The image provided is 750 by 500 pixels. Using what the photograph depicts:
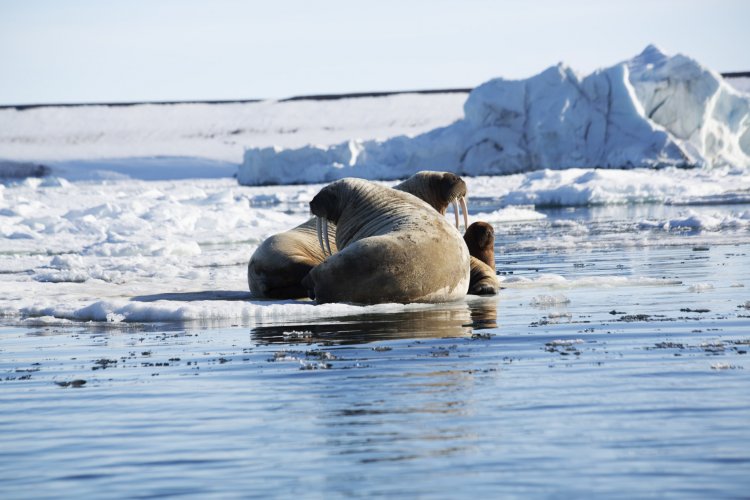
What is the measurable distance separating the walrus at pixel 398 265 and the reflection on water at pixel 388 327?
0.31 meters

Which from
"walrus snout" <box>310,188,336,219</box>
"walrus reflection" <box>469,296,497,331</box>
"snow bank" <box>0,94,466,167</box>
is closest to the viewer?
"walrus reflection" <box>469,296,497,331</box>

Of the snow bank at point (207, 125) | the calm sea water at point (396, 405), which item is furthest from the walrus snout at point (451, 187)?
the snow bank at point (207, 125)

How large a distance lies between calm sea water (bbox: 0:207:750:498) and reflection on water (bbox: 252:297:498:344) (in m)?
0.02

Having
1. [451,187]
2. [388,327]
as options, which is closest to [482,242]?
[451,187]

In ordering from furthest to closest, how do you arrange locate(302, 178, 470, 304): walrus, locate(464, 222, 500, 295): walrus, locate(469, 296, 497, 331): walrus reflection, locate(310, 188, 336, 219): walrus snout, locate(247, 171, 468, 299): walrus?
1. locate(310, 188, 336, 219): walrus snout
2. locate(247, 171, 468, 299): walrus
3. locate(464, 222, 500, 295): walrus
4. locate(302, 178, 470, 304): walrus
5. locate(469, 296, 497, 331): walrus reflection

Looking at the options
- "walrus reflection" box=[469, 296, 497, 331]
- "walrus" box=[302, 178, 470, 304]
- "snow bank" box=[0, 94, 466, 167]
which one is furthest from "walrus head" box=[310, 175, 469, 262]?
"snow bank" box=[0, 94, 466, 167]

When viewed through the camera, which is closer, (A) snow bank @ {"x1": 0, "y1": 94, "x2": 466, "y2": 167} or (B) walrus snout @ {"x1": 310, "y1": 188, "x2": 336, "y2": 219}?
(B) walrus snout @ {"x1": 310, "y1": 188, "x2": 336, "y2": 219}

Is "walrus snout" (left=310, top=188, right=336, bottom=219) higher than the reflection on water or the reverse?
higher

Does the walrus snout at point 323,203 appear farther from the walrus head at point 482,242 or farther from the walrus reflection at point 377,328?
the walrus reflection at point 377,328

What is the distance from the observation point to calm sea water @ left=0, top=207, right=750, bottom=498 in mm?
2990

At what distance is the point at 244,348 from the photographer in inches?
224

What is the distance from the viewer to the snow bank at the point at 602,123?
3450cm

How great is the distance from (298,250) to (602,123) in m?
28.6

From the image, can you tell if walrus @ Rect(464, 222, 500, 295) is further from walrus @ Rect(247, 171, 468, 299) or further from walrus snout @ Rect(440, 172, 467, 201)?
walrus snout @ Rect(440, 172, 467, 201)
